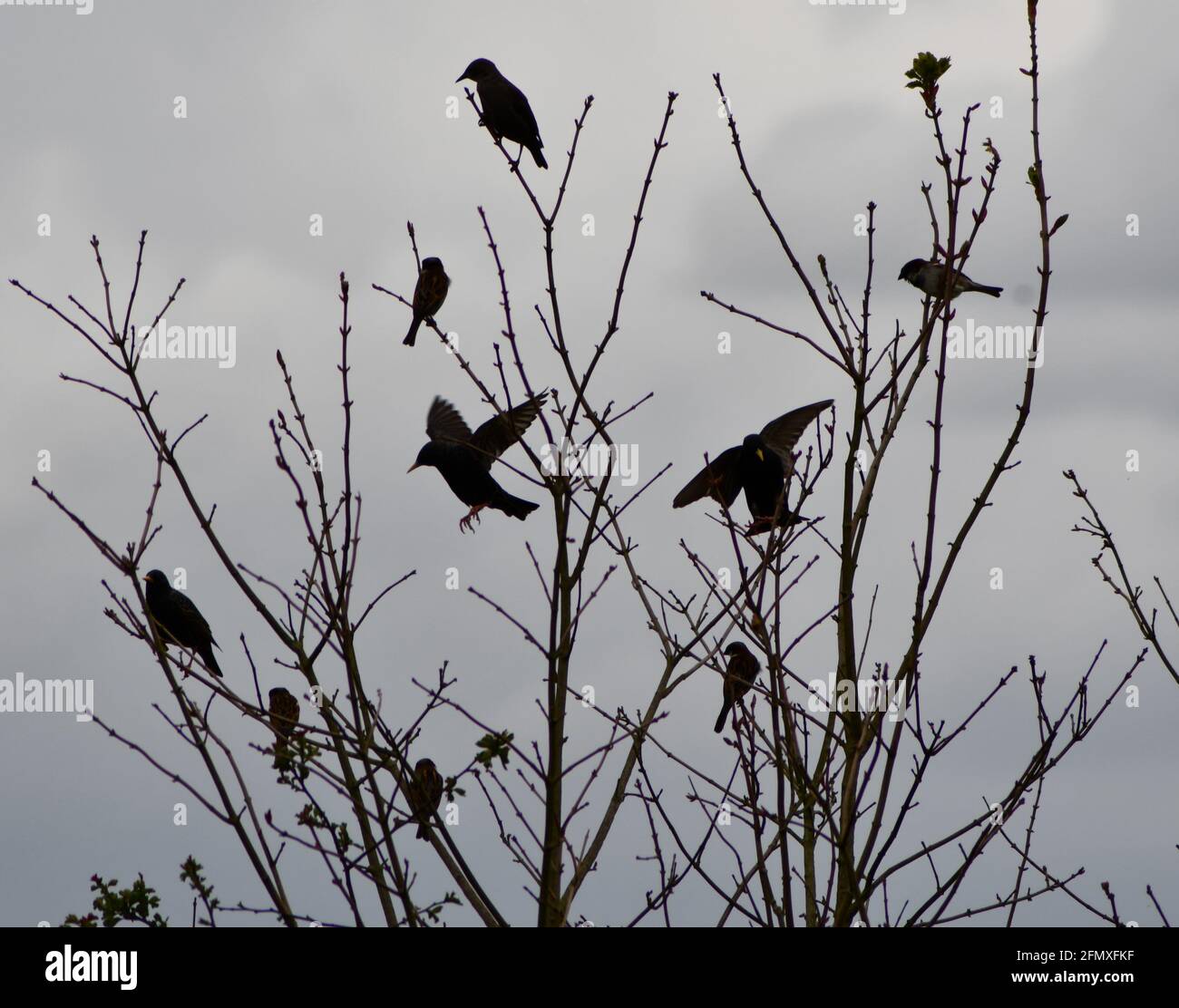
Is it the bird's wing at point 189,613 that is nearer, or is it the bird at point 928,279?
the bird's wing at point 189,613

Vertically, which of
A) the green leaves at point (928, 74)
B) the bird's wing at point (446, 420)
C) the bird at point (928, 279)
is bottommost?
the green leaves at point (928, 74)

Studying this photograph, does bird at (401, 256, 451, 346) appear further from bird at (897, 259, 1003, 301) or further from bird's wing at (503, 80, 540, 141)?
bird at (897, 259, 1003, 301)

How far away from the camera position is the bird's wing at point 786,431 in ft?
25.2

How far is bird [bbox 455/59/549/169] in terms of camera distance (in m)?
9.70

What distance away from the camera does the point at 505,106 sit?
9.84 metres

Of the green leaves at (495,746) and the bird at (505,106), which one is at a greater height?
the bird at (505,106)

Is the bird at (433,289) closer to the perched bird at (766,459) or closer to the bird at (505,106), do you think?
the bird at (505,106)

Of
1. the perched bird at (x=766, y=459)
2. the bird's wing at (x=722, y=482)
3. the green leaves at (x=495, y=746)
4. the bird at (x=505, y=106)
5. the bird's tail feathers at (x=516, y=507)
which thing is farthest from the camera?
the bird at (x=505, y=106)

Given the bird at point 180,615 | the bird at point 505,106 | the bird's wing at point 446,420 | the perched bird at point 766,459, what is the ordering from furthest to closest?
the bird at point 505,106, the bird at point 180,615, the bird's wing at point 446,420, the perched bird at point 766,459

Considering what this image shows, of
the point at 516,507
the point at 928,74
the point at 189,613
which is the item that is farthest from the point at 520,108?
the point at 928,74

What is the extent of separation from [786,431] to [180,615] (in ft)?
12.5

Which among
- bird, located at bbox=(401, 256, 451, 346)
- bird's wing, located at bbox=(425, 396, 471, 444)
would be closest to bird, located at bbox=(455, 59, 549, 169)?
bird, located at bbox=(401, 256, 451, 346)

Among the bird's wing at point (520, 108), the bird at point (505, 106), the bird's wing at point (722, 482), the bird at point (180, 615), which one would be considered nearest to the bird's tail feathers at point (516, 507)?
the bird's wing at point (722, 482)

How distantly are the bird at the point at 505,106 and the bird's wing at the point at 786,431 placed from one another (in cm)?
292
